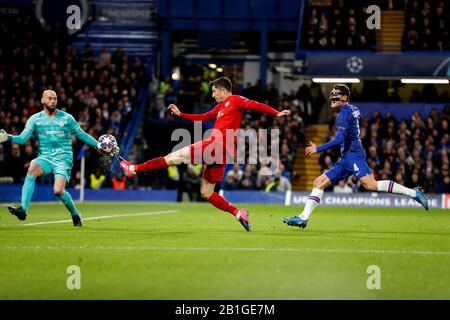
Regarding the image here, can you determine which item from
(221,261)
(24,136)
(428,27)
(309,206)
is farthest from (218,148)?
(428,27)

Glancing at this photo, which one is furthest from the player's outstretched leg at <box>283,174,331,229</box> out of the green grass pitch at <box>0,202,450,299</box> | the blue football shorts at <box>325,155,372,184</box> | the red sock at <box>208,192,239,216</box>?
the red sock at <box>208,192,239,216</box>

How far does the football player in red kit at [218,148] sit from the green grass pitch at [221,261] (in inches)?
27.2

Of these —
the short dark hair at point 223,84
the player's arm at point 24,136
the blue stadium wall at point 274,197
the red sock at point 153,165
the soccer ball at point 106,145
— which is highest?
the short dark hair at point 223,84

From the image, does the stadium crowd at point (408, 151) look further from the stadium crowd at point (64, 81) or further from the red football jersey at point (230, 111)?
the red football jersey at point (230, 111)

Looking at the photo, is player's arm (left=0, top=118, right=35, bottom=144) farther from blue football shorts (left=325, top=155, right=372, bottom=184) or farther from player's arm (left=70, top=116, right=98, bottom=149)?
blue football shorts (left=325, top=155, right=372, bottom=184)

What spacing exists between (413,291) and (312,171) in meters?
28.0

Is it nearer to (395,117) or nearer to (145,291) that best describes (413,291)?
(145,291)

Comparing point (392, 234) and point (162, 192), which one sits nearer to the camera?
point (392, 234)

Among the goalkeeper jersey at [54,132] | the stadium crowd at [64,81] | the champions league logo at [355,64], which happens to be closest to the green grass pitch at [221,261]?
the goalkeeper jersey at [54,132]

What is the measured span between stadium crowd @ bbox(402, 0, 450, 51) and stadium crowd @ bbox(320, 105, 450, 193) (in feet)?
10.5

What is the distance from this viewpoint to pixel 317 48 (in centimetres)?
3825

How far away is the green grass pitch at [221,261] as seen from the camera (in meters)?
9.27

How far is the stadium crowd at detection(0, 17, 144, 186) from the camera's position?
118 feet
